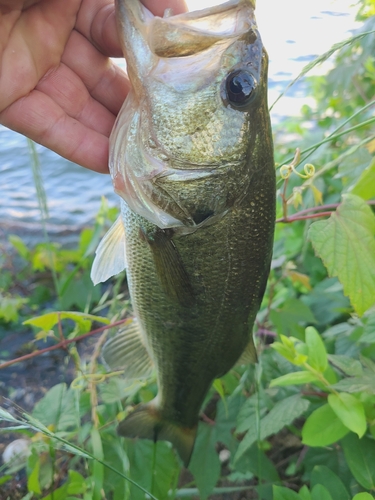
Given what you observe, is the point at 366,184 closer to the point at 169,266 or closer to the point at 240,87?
the point at 240,87

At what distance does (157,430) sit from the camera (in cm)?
180

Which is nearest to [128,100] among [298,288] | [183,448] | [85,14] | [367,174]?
[85,14]

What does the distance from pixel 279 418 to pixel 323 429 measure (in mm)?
173

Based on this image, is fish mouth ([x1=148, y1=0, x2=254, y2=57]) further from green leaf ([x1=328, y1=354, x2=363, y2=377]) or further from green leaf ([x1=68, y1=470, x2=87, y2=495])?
green leaf ([x1=68, y1=470, x2=87, y2=495])

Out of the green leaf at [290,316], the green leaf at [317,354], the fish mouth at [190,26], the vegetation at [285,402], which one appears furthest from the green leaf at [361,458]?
the fish mouth at [190,26]

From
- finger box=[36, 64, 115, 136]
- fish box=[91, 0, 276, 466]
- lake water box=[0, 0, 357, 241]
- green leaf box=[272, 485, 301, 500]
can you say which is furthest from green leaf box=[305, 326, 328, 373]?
lake water box=[0, 0, 357, 241]

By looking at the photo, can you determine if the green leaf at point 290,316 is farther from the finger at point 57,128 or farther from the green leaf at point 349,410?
the finger at point 57,128

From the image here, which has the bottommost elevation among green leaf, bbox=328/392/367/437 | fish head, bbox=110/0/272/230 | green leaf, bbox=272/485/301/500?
green leaf, bbox=272/485/301/500

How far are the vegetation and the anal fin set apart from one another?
0.20 ft

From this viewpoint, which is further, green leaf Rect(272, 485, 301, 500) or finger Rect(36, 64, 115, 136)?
finger Rect(36, 64, 115, 136)

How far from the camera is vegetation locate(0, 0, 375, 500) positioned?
1.41 m

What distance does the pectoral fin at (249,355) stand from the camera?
1.75 meters

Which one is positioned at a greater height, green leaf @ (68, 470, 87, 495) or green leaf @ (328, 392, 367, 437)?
green leaf @ (328, 392, 367, 437)

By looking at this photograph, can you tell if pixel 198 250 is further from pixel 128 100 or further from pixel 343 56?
pixel 343 56
